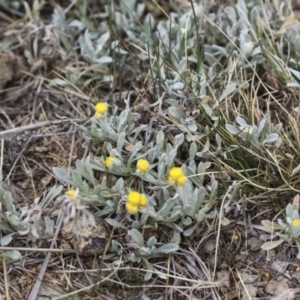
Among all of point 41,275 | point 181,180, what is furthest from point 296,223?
point 41,275

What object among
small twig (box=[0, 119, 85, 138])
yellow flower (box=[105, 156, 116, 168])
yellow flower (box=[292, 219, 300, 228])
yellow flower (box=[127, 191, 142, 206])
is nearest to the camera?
yellow flower (box=[127, 191, 142, 206])

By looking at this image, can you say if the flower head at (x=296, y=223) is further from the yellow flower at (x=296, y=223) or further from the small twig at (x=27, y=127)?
the small twig at (x=27, y=127)

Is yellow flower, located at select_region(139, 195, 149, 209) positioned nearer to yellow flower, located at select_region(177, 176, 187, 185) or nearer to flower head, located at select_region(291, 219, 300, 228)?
yellow flower, located at select_region(177, 176, 187, 185)

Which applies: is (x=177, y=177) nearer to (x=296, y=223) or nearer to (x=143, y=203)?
(x=143, y=203)

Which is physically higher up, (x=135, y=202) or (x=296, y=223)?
(x=135, y=202)

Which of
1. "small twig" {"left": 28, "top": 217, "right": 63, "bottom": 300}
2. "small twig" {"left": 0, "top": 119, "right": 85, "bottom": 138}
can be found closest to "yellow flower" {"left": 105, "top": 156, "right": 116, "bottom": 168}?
"small twig" {"left": 28, "top": 217, "right": 63, "bottom": 300}


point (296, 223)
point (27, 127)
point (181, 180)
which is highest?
point (181, 180)

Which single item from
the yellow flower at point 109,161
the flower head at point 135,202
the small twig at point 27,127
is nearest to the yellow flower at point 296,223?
the flower head at point 135,202

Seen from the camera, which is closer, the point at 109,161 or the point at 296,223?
the point at 296,223

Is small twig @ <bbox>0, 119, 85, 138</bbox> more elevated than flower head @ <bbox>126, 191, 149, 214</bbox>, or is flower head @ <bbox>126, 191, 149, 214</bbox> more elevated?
flower head @ <bbox>126, 191, 149, 214</bbox>

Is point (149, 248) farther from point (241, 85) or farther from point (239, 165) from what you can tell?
point (241, 85)

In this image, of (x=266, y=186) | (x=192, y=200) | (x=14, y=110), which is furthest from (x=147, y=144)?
(x=14, y=110)

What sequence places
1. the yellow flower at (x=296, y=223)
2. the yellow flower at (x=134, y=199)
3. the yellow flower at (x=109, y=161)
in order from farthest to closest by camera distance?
the yellow flower at (x=109, y=161), the yellow flower at (x=296, y=223), the yellow flower at (x=134, y=199)
